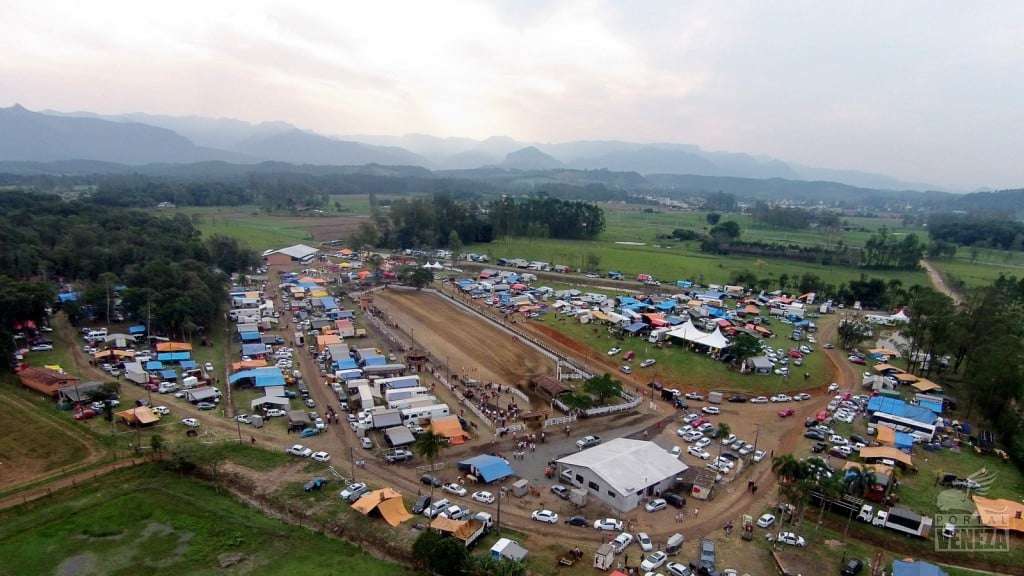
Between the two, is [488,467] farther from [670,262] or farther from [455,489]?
[670,262]

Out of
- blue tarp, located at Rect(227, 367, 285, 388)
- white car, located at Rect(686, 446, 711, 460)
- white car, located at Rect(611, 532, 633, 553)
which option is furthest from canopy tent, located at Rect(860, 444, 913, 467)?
blue tarp, located at Rect(227, 367, 285, 388)

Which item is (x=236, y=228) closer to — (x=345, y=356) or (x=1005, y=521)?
(x=345, y=356)

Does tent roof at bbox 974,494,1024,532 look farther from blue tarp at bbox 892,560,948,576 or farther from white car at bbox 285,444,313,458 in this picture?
white car at bbox 285,444,313,458

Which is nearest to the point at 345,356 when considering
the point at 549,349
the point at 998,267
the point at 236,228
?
the point at 549,349

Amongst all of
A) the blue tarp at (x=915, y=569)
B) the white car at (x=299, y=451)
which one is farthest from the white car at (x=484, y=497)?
the blue tarp at (x=915, y=569)

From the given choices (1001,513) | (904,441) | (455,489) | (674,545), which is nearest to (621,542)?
(674,545)
